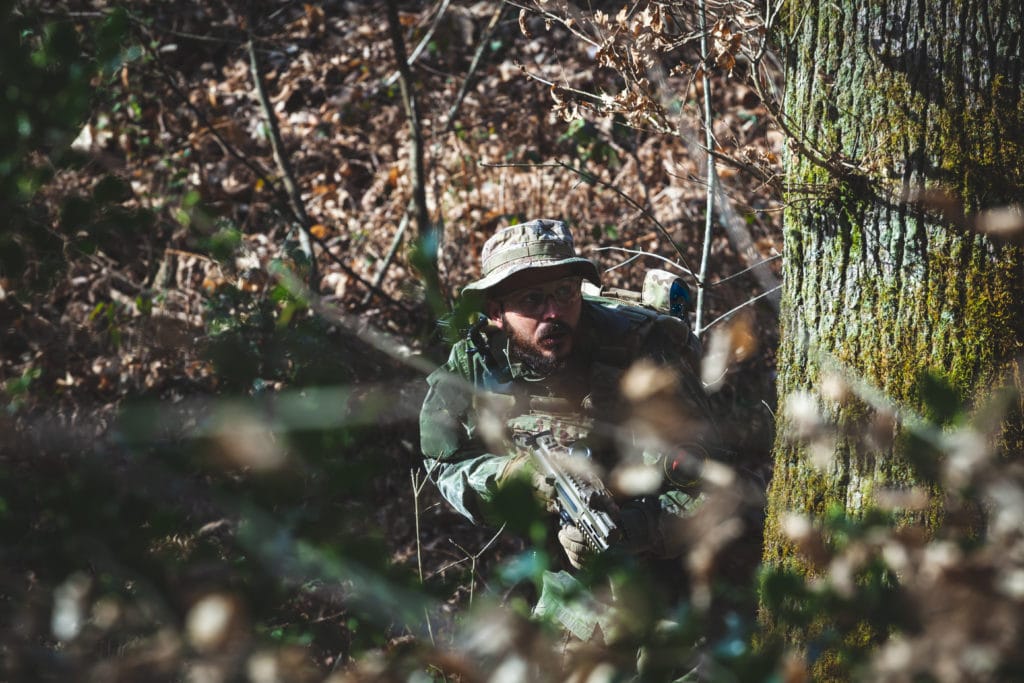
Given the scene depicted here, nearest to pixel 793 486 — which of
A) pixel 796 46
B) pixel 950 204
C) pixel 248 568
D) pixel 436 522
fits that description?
pixel 950 204

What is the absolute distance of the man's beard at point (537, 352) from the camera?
362 centimetres

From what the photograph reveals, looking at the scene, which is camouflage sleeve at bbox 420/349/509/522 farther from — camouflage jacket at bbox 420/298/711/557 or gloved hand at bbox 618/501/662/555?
gloved hand at bbox 618/501/662/555

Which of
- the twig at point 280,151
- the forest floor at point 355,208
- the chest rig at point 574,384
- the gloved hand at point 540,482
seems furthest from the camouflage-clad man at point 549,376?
the twig at point 280,151

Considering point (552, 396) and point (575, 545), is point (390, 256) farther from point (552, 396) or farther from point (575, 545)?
point (575, 545)

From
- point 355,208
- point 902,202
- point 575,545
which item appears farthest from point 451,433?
→ point 355,208

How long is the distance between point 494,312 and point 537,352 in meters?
0.31

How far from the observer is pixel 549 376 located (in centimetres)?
369

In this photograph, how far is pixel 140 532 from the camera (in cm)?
119

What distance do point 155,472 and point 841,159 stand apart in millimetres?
2125

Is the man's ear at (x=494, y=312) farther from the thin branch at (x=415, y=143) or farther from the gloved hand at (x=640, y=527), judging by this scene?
the thin branch at (x=415, y=143)

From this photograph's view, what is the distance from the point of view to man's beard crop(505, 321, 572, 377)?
11.9 feet

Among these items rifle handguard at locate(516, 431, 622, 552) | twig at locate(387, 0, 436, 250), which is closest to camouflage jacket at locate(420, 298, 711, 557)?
rifle handguard at locate(516, 431, 622, 552)

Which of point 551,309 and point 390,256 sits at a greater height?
point 551,309

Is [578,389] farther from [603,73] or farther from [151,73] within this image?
[151,73]
